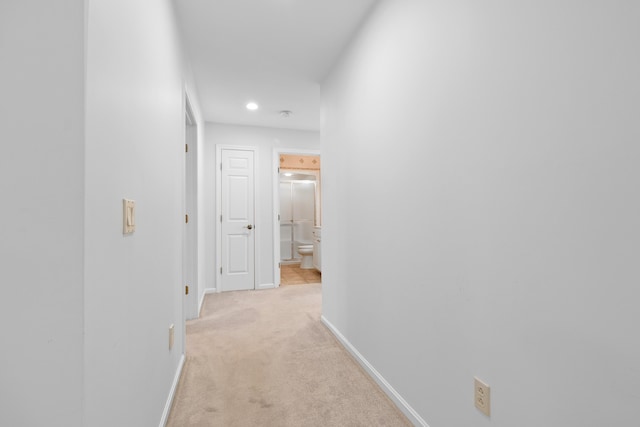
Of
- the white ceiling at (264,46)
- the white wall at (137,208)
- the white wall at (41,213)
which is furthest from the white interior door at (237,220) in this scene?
the white wall at (41,213)

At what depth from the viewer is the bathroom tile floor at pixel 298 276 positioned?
16.9 feet

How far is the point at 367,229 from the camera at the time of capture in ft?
7.15

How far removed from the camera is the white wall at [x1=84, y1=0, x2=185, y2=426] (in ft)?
2.57

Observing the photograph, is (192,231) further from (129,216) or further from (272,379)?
(129,216)

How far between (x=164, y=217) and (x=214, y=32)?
1.53 metres

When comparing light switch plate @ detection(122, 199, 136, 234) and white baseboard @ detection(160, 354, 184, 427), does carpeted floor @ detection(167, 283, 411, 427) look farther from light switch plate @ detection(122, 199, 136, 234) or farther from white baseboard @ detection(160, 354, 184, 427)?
light switch plate @ detection(122, 199, 136, 234)

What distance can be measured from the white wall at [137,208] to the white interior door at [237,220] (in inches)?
105

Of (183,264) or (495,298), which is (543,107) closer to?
(495,298)

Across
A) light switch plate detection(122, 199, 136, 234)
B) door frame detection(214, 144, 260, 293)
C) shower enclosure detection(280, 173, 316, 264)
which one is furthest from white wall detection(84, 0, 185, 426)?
shower enclosure detection(280, 173, 316, 264)

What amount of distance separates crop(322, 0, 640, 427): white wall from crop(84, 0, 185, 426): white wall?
1.23 metres

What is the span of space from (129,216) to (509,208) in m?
1.29

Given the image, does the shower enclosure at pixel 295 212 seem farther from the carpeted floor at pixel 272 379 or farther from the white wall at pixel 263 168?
the carpeted floor at pixel 272 379

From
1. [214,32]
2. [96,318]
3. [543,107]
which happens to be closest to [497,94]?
[543,107]

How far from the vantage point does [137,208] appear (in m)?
1.17
